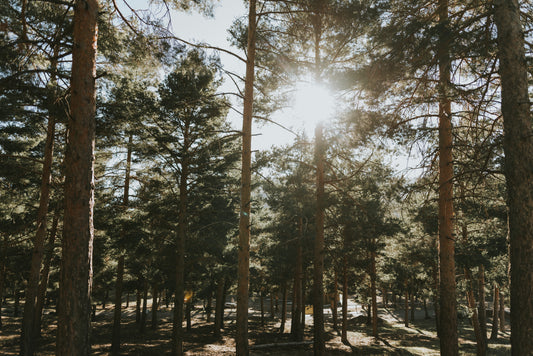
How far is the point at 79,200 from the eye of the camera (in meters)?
4.93

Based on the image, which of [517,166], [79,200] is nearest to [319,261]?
[517,166]

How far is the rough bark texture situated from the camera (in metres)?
4.86

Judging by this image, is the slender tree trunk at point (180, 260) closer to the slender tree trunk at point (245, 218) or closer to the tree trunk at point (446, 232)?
the slender tree trunk at point (245, 218)

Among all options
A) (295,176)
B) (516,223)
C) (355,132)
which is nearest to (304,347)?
(295,176)

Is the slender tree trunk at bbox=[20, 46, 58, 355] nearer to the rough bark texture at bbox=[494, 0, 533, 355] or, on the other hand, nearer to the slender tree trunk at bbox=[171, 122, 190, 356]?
the slender tree trunk at bbox=[171, 122, 190, 356]

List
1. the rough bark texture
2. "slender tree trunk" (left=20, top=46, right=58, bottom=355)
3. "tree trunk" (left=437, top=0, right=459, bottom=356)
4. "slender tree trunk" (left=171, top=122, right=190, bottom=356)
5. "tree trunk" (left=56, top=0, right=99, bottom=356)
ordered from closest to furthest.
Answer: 1. "tree trunk" (left=56, top=0, right=99, bottom=356)
2. the rough bark texture
3. "tree trunk" (left=437, top=0, right=459, bottom=356)
4. "slender tree trunk" (left=20, top=46, right=58, bottom=355)
5. "slender tree trunk" (left=171, top=122, right=190, bottom=356)

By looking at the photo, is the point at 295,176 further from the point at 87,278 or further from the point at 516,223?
the point at 87,278

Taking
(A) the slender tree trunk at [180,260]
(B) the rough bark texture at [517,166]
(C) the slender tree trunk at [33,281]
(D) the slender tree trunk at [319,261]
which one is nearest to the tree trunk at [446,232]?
(B) the rough bark texture at [517,166]

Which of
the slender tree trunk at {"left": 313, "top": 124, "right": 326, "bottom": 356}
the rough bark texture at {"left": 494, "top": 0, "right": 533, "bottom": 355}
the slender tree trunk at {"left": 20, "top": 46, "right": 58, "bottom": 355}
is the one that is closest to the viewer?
the rough bark texture at {"left": 494, "top": 0, "right": 533, "bottom": 355}

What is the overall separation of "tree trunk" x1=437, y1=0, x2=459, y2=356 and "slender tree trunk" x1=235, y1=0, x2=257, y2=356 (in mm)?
4857

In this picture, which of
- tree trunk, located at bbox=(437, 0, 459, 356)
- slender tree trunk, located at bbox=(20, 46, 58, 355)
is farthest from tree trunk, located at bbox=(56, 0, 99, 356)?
tree trunk, located at bbox=(437, 0, 459, 356)

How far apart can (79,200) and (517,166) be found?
294 inches

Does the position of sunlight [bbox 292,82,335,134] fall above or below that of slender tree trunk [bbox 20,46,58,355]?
above

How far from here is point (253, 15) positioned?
8547mm
